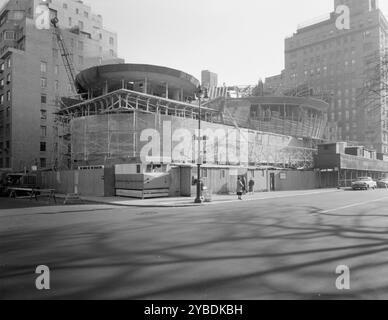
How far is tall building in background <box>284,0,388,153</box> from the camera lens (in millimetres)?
94125

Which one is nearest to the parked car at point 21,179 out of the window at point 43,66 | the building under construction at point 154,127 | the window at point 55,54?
the building under construction at point 154,127

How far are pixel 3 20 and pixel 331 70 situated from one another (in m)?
90.9

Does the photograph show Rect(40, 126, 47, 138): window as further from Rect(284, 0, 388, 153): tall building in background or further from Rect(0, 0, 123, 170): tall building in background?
Rect(284, 0, 388, 153): tall building in background

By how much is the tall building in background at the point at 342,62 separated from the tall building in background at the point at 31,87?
A: 62.4 metres

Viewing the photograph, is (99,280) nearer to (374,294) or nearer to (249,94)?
(374,294)

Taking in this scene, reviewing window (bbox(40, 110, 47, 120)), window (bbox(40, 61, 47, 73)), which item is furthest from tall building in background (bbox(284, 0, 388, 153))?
window (bbox(40, 110, 47, 120))

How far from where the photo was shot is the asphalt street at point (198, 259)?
16.4 feet

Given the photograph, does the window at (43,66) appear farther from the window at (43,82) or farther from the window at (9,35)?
the window at (9,35)

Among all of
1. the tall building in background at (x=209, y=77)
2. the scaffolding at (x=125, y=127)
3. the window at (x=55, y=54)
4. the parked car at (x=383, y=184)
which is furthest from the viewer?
the tall building in background at (x=209, y=77)

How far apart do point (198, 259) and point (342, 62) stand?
364 feet

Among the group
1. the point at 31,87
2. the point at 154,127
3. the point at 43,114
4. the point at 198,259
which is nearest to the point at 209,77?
the point at 43,114

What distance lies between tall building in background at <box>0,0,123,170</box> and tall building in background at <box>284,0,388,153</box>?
62.4 meters

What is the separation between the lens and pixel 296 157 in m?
47.2
